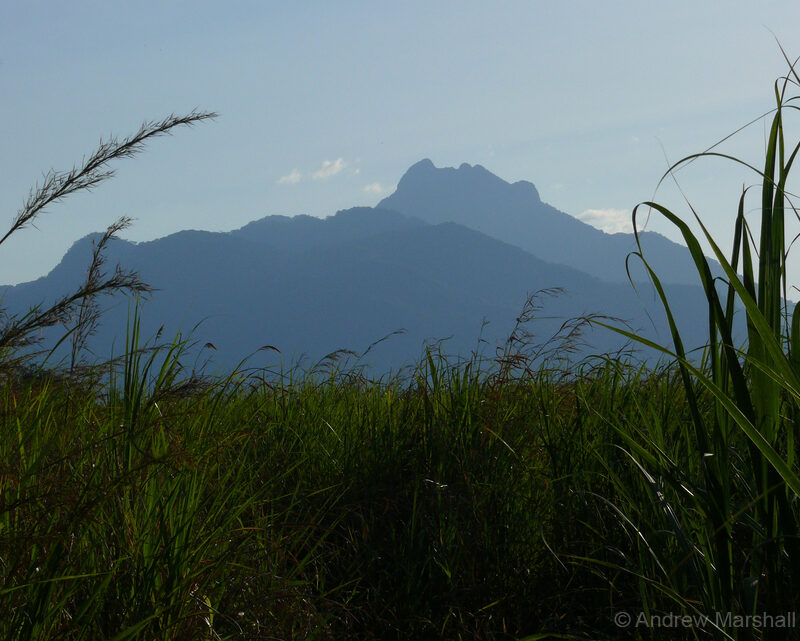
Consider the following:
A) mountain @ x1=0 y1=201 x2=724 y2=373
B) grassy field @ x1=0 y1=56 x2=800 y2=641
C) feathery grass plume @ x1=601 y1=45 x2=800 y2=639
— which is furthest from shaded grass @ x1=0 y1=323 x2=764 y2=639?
mountain @ x1=0 y1=201 x2=724 y2=373

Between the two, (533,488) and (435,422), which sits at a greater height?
(435,422)

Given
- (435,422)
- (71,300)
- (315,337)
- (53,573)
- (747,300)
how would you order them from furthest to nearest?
(315,337)
(435,422)
(71,300)
(53,573)
(747,300)

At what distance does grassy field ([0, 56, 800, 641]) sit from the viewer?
128cm

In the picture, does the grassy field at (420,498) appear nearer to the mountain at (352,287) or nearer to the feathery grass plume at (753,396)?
the feathery grass plume at (753,396)

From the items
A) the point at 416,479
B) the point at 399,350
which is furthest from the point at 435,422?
the point at 399,350

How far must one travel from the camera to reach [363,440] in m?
2.68

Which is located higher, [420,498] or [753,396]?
[753,396]

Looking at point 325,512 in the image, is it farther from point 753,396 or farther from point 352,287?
point 352,287

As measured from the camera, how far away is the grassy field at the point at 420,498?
4.19 ft

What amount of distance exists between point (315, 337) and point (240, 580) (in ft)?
516

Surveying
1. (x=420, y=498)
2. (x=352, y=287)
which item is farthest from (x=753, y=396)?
(x=352, y=287)

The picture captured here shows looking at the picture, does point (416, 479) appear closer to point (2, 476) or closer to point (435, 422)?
point (435, 422)

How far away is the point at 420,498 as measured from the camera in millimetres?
2381

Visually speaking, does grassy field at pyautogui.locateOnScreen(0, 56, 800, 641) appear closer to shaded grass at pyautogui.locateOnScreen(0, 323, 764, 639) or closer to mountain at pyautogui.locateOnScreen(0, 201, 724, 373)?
shaded grass at pyautogui.locateOnScreen(0, 323, 764, 639)
